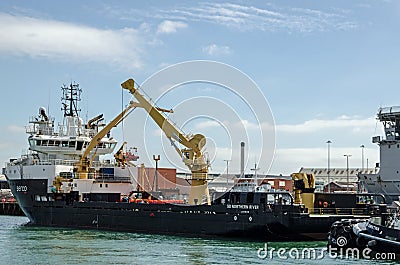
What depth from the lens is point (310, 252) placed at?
26.3m

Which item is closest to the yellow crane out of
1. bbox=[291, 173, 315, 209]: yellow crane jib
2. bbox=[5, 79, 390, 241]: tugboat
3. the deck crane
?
bbox=[5, 79, 390, 241]: tugboat

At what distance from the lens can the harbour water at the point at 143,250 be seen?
2397cm

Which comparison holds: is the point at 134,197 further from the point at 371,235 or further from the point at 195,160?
the point at 371,235

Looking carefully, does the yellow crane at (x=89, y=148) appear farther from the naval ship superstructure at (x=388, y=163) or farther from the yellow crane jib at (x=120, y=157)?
the naval ship superstructure at (x=388, y=163)

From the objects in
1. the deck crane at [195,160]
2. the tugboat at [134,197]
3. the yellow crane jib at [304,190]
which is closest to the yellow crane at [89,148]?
the tugboat at [134,197]

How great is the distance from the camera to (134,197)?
138 feet

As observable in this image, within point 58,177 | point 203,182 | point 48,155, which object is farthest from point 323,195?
point 48,155

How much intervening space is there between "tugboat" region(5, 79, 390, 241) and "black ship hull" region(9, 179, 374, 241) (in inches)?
1.9

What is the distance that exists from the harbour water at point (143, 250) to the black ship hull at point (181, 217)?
84cm

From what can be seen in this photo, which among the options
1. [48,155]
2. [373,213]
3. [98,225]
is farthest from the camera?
[48,155]

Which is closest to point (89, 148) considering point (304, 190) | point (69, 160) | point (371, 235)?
point (69, 160)

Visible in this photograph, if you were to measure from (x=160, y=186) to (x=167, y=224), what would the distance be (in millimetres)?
16482

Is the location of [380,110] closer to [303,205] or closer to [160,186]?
[160,186]

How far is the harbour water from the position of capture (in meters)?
24.0
